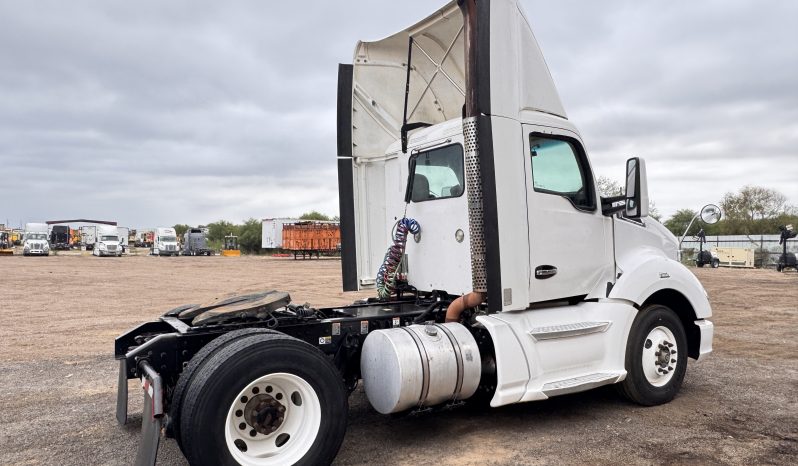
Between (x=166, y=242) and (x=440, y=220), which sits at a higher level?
(x=166, y=242)

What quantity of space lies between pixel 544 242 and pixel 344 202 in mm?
2552

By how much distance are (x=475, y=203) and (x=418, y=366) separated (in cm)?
154

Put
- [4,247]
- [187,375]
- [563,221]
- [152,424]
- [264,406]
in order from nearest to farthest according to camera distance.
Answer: [152,424], [187,375], [264,406], [563,221], [4,247]

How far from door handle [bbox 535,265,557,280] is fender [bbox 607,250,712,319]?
0.71 m

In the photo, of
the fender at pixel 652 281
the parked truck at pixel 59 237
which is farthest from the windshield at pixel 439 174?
the parked truck at pixel 59 237

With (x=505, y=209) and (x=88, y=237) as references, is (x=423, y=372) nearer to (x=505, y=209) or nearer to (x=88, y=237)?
(x=505, y=209)

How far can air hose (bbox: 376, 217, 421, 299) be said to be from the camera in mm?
6105

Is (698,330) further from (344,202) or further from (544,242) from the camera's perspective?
(344,202)

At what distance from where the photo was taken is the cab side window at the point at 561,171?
5.50 meters

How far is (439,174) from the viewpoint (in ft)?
19.5

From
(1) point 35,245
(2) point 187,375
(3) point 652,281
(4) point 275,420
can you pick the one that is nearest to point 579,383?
(3) point 652,281

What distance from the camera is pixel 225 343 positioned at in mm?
4082

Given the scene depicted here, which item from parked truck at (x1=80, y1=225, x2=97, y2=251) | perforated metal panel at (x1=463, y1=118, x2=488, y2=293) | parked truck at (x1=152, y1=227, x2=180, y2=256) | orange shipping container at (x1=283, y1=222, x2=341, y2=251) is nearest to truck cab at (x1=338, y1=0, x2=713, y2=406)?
perforated metal panel at (x1=463, y1=118, x2=488, y2=293)

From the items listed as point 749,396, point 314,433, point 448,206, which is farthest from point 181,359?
point 749,396
